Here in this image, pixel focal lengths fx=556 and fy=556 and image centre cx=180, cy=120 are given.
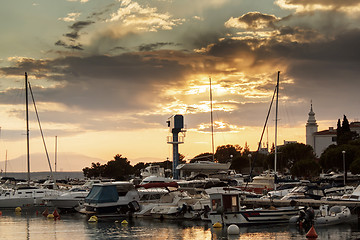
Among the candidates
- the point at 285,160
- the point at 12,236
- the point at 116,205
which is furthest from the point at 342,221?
the point at 285,160

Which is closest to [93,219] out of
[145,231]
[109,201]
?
[109,201]

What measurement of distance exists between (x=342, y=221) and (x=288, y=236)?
742 centimetres

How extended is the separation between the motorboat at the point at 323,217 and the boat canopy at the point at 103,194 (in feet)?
55.6

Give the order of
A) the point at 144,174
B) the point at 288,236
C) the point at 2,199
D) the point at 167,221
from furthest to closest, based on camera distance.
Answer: the point at 144,174 → the point at 2,199 → the point at 167,221 → the point at 288,236

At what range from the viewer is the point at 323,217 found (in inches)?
1650

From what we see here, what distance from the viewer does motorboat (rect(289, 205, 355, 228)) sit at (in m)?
41.2

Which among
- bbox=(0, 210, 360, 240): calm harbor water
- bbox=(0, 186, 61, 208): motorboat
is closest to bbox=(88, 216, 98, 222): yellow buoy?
bbox=(0, 210, 360, 240): calm harbor water

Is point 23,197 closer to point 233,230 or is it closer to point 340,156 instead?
point 233,230

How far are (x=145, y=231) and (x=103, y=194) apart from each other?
11.3 m

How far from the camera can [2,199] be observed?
202ft

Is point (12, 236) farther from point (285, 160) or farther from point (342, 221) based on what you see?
point (285, 160)

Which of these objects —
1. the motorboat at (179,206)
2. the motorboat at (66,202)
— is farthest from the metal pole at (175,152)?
the motorboat at (179,206)

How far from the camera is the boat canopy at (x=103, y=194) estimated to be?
165ft

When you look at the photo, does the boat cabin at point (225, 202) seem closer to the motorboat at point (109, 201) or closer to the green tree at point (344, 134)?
the motorboat at point (109, 201)
